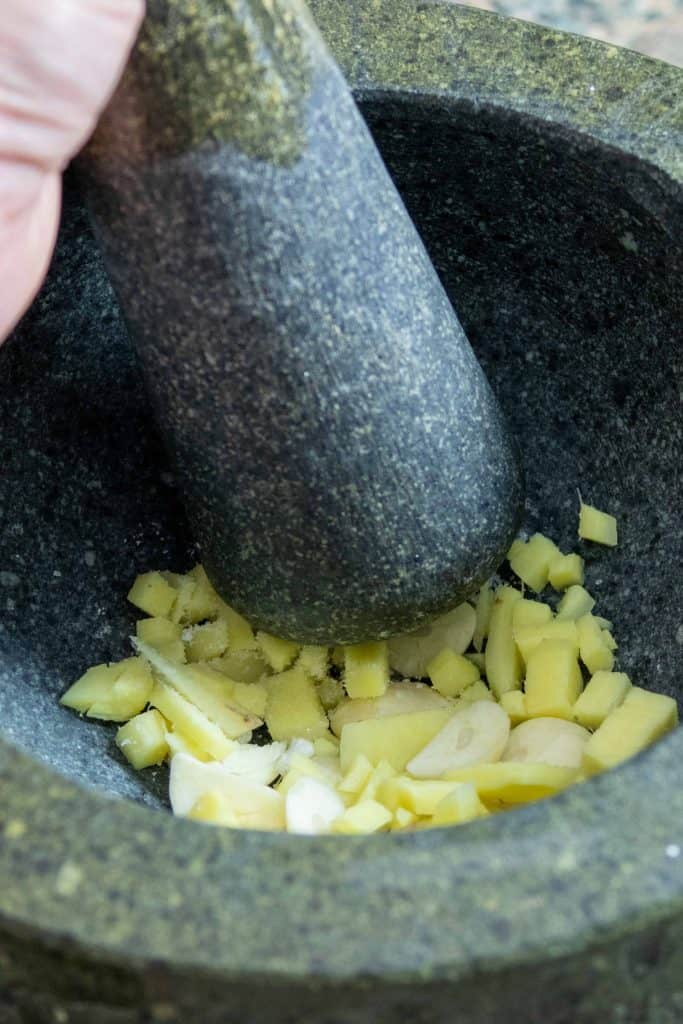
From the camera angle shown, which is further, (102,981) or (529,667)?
(529,667)

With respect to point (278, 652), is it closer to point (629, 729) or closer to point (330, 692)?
point (330, 692)

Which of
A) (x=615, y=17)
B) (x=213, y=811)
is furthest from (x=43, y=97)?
(x=615, y=17)

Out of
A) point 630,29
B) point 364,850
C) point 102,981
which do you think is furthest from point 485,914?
point 630,29

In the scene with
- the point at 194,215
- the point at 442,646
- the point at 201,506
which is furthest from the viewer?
the point at 442,646

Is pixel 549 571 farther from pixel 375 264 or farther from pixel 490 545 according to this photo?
pixel 375 264

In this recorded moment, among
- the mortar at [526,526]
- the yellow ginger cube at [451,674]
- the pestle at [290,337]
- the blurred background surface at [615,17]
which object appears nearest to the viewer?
the mortar at [526,526]

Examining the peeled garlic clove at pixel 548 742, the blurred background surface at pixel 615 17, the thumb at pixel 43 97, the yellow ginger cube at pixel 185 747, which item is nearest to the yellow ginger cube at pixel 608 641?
the peeled garlic clove at pixel 548 742

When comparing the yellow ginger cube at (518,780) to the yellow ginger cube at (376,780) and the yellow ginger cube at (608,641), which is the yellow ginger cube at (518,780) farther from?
the yellow ginger cube at (608,641)
